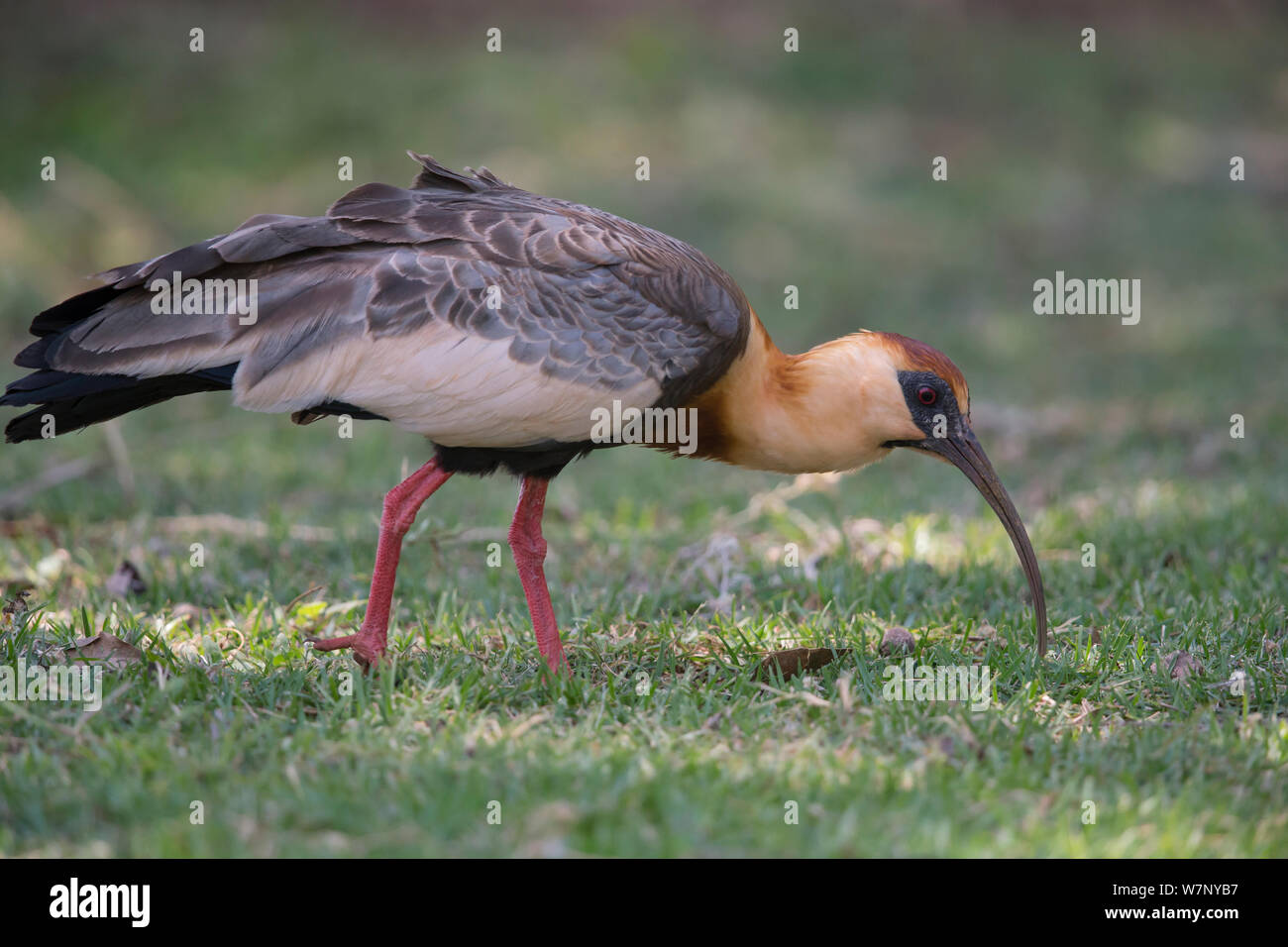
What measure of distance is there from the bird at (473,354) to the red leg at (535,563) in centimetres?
1

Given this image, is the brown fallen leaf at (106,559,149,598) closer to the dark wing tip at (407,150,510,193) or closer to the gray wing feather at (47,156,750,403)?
the gray wing feather at (47,156,750,403)

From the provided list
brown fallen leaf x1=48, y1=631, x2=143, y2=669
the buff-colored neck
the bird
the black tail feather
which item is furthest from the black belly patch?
brown fallen leaf x1=48, y1=631, x2=143, y2=669

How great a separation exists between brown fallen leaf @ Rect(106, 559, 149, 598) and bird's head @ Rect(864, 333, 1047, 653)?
9.63 ft

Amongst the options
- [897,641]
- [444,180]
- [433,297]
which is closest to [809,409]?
[897,641]

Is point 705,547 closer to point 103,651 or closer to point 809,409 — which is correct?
point 809,409

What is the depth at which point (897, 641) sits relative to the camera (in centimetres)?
445

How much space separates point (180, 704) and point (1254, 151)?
1436 centimetres

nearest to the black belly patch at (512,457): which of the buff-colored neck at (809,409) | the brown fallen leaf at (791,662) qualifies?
the buff-colored neck at (809,409)

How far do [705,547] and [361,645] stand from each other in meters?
1.94

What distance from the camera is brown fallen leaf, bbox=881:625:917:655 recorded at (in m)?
4.41

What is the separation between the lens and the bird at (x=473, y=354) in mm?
4055

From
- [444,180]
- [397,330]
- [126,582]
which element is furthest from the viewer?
[126,582]

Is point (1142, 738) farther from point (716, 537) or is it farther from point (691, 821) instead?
point (716, 537)

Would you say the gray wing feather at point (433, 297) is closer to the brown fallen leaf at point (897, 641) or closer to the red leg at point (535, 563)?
the red leg at point (535, 563)
